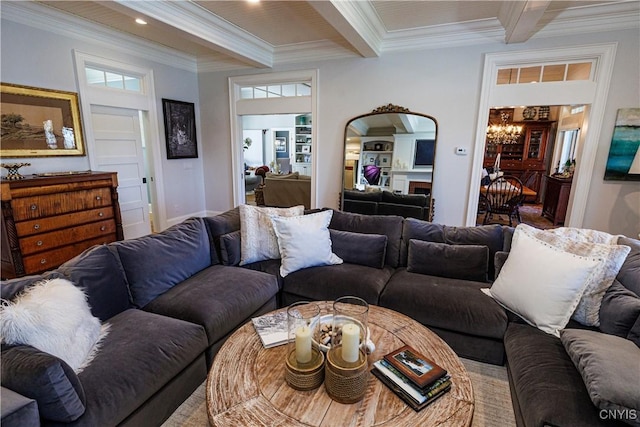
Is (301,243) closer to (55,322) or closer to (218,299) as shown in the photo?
(218,299)

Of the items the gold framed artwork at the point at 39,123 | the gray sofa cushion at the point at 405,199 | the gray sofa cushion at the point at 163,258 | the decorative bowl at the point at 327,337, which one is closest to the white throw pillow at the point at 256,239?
the gray sofa cushion at the point at 163,258

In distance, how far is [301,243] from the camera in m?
2.52

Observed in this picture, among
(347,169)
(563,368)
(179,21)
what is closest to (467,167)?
(347,169)

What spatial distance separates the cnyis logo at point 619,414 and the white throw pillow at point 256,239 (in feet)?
6.95

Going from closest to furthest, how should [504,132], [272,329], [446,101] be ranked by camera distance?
[272,329], [446,101], [504,132]

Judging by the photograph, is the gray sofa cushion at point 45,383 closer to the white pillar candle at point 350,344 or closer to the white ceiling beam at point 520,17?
the white pillar candle at point 350,344

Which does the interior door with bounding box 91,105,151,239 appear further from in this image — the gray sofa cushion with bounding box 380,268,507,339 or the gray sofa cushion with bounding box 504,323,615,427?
the gray sofa cushion with bounding box 504,323,615,427

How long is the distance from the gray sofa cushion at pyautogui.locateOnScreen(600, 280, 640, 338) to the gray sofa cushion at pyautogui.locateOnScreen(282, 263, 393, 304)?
1241mm

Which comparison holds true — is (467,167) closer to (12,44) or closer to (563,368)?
(563,368)

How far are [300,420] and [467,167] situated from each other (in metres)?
3.80

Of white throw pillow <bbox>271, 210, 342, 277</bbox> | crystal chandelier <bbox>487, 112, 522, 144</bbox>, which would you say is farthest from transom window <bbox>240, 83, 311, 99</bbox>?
crystal chandelier <bbox>487, 112, 522, 144</bbox>

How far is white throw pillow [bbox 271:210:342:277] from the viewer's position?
2.51 m

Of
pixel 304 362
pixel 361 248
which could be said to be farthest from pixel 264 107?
pixel 304 362

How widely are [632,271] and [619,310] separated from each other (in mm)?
357
